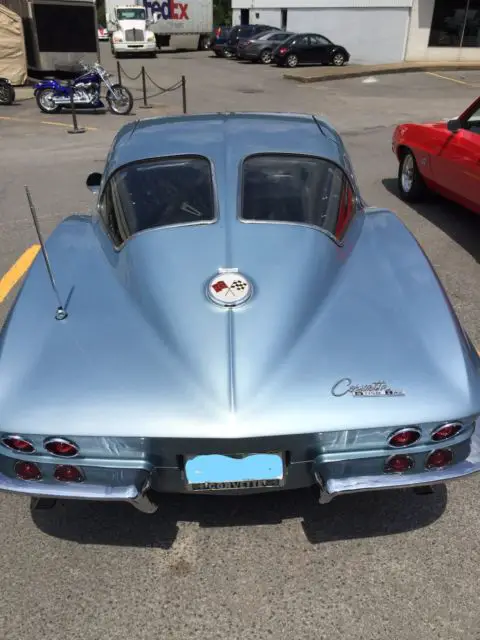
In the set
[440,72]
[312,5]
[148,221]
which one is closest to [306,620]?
[148,221]

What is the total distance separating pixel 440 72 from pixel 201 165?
2463 centimetres

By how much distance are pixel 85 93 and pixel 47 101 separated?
1.07m

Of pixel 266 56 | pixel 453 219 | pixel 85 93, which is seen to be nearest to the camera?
pixel 453 219

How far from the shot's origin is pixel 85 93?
44.6 feet

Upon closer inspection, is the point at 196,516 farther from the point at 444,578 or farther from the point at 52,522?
the point at 444,578

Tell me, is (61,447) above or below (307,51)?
above

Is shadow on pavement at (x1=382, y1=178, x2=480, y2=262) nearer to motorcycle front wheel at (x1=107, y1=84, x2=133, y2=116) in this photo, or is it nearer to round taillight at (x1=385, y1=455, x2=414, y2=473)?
round taillight at (x1=385, y1=455, x2=414, y2=473)

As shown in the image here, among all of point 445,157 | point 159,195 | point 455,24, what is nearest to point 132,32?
point 455,24

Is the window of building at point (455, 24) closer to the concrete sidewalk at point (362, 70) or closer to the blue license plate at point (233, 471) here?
the concrete sidewalk at point (362, 70)

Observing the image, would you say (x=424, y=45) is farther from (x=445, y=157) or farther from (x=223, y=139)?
(x=223, y=139)

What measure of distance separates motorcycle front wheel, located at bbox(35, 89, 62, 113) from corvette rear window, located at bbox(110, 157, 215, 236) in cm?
1207

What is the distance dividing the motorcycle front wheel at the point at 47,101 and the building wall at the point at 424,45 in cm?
1923

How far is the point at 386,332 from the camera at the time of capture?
7.82 feet

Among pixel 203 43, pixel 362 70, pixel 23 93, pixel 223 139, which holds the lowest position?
pixel 203 43
